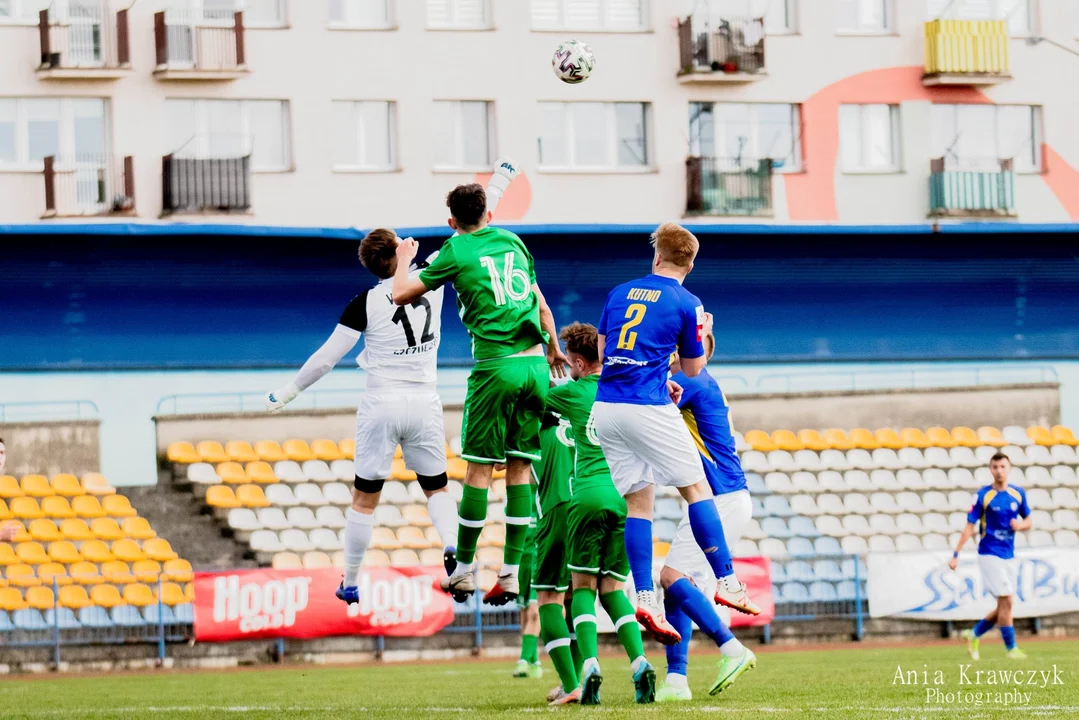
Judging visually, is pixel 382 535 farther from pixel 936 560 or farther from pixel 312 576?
pixel 936 560

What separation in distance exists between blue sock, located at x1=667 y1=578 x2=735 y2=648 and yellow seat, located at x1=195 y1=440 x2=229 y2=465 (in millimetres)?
16100

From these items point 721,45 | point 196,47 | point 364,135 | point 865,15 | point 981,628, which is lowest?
point 981,628

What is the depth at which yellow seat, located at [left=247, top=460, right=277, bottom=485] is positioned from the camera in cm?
2598

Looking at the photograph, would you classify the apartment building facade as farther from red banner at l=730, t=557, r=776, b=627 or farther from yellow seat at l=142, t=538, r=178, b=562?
red banner at l=730, t=557, r=776, b=627

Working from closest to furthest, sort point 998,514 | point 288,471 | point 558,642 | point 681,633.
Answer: point 558,642, point 681,633, point 998,514, point 288,471

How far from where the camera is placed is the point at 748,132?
35.2 metres

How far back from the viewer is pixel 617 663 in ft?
66.2

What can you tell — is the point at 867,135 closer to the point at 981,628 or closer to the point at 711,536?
the point at 981,628

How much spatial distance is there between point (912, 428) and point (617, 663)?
11968 millimetres

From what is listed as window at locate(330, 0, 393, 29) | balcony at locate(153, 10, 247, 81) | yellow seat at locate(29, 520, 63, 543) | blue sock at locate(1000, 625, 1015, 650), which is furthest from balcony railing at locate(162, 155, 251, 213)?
blue sock at locate(1000, 625, 1015, 650)

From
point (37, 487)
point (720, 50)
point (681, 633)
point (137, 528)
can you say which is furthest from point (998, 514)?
point (720, 50)

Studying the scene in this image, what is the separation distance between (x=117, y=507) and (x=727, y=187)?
581 inches

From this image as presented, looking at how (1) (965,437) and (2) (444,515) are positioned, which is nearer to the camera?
(2) (444,515)

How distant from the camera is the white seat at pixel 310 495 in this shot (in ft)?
84.0
